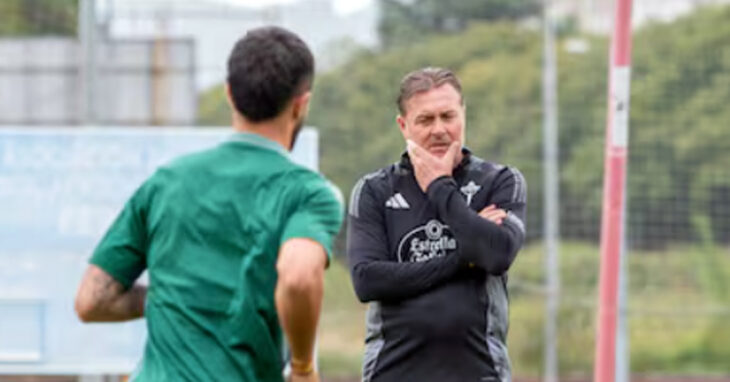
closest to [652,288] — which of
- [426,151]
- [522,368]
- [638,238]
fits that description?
[638,238]

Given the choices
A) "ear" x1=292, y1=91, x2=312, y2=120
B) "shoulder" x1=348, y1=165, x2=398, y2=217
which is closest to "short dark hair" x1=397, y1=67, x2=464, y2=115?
"shoulder" x1=348, y1=165, x2=398, y2=217

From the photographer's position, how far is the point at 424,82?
4676 millimetres

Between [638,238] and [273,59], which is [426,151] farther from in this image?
[638,238]

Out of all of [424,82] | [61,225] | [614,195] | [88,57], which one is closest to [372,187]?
[424,82]

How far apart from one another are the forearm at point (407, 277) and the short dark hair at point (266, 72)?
121 cm

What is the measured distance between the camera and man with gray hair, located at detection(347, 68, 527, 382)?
4391 millimetres

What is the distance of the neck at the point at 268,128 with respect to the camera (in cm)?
333

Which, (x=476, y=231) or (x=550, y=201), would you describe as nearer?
(x=476, y=231)

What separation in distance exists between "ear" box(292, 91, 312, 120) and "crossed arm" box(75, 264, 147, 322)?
587 millimetres

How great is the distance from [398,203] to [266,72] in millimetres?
1396

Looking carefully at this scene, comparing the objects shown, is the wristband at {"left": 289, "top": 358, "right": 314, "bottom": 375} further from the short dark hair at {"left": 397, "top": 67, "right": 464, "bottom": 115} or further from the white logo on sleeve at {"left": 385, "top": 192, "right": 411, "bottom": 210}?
the short dark hair at {"left": 397, "top": 67, "right": 464, "bottom": 115}

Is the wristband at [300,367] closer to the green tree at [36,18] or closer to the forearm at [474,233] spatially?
the forearm at [474,233]

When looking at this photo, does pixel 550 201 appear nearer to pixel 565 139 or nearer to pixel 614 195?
pixel 565 139

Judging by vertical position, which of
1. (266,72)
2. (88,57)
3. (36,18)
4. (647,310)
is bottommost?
(647,310)
